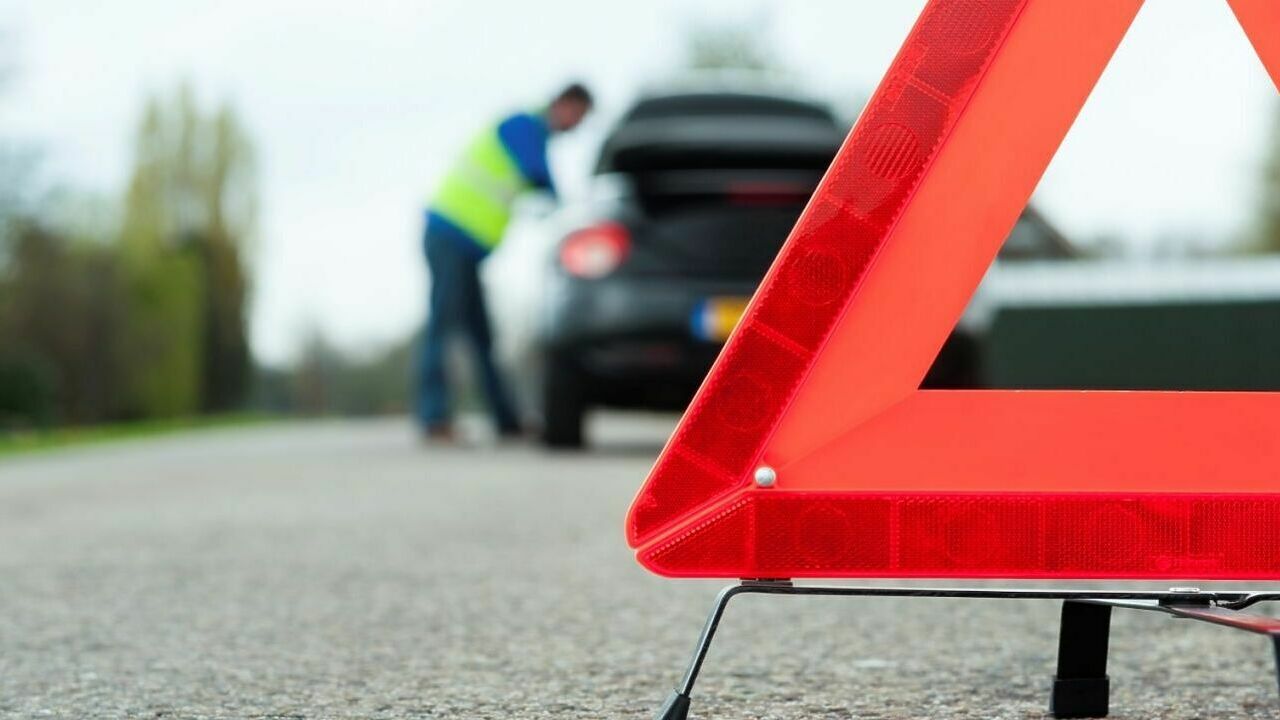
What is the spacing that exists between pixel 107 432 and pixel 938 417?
2199cm

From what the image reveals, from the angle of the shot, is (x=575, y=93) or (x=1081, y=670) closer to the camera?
(x=1081, y=670)

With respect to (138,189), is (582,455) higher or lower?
lower

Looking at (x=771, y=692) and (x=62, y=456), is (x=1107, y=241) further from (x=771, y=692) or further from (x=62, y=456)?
(x=771, y=692)

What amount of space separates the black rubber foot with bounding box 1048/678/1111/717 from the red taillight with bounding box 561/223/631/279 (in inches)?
227

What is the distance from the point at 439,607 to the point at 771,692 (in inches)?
50.7

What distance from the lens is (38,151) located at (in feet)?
78.5

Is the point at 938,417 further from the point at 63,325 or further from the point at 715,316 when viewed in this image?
the point at 63,325

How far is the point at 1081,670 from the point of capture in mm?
2367

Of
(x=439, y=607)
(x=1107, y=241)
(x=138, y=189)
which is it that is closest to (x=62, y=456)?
(x=439, y=607)

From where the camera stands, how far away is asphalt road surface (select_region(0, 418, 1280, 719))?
2.56 m

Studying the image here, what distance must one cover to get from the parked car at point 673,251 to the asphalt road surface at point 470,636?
220 cm

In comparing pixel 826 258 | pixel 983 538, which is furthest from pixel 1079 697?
pixel 826 258

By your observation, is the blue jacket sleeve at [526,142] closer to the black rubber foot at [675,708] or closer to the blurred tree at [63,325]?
the black rubber foot at [675,708]

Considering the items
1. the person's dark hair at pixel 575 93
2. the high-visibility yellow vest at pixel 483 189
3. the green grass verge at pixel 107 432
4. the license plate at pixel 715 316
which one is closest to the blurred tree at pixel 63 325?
the green grass verge at pixel 107 432
